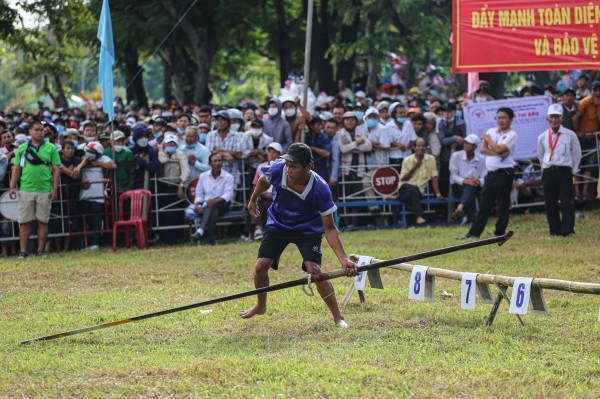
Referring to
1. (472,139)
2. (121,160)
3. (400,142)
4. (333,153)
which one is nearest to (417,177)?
(400,142)

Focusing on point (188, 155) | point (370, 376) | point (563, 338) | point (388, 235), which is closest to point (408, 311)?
point (563, 338)

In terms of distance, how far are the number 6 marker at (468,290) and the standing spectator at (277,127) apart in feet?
26.4

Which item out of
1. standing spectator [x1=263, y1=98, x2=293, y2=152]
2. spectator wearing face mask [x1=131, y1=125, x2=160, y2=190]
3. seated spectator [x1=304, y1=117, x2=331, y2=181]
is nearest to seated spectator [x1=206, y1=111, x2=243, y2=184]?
standing spectator [x1=263, y1=98, x2=293, y2=152]

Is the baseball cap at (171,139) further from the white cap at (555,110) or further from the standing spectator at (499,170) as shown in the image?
the white cap at (555,110)

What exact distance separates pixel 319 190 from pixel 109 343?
7.68ft

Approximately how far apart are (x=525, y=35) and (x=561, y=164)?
2.02m

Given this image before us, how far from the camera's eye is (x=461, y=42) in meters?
15.8

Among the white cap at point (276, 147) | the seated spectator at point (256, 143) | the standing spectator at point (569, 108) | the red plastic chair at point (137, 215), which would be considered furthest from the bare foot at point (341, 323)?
the standing spectator at point (569, 108)

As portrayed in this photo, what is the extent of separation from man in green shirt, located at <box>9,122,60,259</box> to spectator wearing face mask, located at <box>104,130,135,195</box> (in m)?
1.25

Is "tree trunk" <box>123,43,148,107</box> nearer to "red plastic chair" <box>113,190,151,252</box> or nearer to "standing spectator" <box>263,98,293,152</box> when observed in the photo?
"standing spectator" <box>263,98,293,152</box>

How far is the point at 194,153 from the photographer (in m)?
17.2

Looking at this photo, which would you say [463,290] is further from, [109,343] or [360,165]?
[360,165]

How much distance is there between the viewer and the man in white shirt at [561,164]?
15539 millimetres

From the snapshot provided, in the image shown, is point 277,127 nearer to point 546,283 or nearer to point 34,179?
point 34,179
